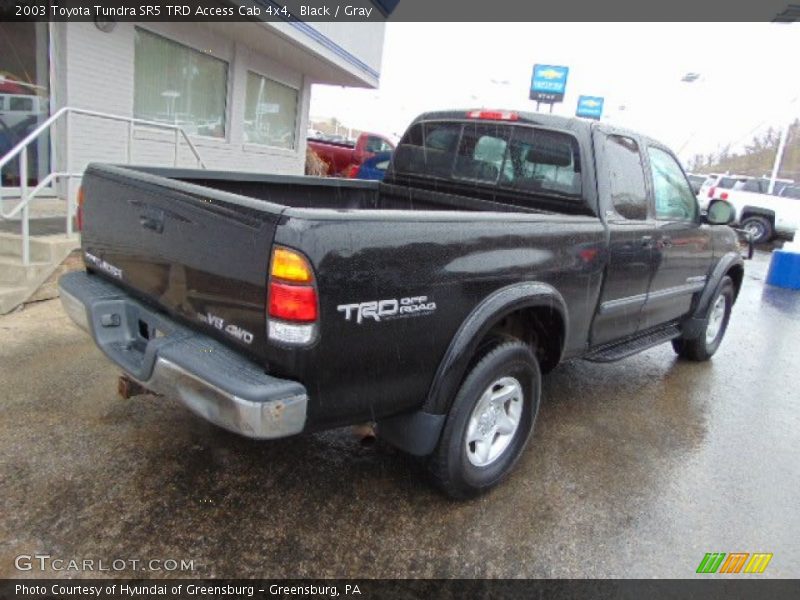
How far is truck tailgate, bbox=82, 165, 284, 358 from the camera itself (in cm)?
229

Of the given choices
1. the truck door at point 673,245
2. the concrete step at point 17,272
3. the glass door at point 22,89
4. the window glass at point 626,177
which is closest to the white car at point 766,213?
the truck door at point 673,245

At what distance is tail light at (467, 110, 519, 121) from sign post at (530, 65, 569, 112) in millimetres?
40544

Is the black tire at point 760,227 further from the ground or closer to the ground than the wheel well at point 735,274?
closer to the ground

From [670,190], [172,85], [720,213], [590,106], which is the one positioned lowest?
[720,213]

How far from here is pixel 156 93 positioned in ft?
30.1

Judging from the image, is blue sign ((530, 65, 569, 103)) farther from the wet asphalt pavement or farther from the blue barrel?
the wet asphalt pavement

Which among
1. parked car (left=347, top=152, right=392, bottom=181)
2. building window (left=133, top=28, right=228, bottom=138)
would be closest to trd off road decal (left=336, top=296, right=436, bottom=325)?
building window (left=133, top=28, right=228, bottom=138)

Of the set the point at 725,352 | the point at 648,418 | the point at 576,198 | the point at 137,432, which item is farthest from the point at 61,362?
the point at 725,352

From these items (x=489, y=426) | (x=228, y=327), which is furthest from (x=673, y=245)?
(x=228, y=327)

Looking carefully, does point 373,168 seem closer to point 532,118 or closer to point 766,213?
point 532,118

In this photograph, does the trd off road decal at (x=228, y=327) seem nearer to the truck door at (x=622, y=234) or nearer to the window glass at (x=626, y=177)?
the truck door at (x=622, y=234)

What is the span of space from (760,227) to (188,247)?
19759mm

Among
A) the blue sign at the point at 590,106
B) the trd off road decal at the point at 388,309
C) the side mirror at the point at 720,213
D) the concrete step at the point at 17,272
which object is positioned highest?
the blue sign at the point at 590,106

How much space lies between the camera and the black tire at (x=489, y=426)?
9.34ft
